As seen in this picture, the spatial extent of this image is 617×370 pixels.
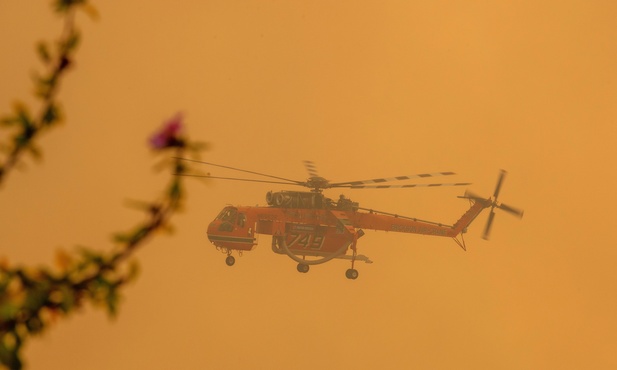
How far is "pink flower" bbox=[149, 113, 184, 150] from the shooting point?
6.09 ft

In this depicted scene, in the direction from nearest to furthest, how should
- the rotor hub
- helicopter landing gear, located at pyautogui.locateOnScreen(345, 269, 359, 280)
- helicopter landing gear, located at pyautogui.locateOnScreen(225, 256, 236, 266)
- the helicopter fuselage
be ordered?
the rotor hub → the helicopter fuselage → helicopter landing gear, located at pyautogui.locateOnScreen(225, 256, 236, 266) → helicopter landing gear, located at pyautogui.locateOnScreen(345, 269, 359, 280)

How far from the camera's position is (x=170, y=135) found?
6.25ft

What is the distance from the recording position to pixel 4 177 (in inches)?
75.4

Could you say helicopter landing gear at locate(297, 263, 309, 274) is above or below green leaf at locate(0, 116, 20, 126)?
below

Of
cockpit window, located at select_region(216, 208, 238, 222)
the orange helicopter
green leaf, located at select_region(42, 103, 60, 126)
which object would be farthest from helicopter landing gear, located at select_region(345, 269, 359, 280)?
green leaf, located at select_region(42, 103, 60, 126)

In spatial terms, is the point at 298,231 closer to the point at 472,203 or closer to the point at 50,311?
the point at 472,203

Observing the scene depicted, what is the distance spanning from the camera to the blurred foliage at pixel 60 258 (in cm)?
186

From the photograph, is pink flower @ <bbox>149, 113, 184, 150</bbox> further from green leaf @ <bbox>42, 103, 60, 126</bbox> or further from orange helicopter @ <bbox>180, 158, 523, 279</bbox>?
orange helicopter @ <bbox>180, 158, 523, 279</bbox>

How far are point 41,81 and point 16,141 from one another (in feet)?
0.39

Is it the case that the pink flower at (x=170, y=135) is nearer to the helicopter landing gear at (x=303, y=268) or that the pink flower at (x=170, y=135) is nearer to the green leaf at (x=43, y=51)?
the green leaf at (x=43, y=51)

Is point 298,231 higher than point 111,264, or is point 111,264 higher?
point 111,264

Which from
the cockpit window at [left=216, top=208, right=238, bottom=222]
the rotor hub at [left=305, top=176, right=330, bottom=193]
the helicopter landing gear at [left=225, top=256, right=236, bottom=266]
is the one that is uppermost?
the rotor hub at [left=305, top=176, right=330, bottom=193]

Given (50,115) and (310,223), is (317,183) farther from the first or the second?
(50,115)

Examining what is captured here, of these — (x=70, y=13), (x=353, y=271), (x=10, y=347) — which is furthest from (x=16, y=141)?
(x=353, y=271)
